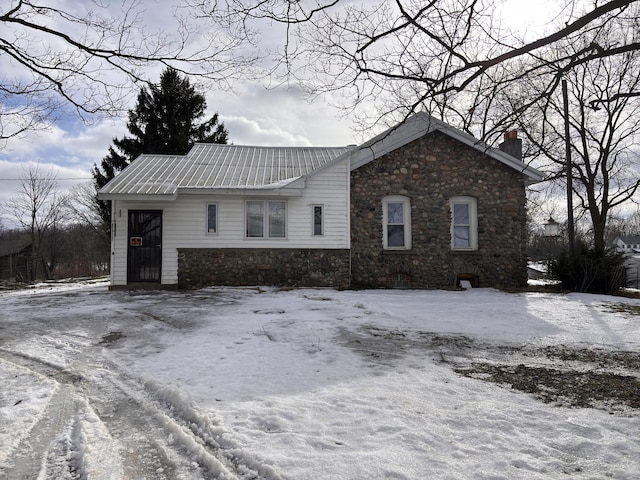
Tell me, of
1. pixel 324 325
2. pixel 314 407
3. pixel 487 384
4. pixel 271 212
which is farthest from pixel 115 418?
pixel 271 212

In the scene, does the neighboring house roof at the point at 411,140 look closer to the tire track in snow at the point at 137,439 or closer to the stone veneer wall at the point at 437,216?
the stone veneer wall at the point at 437,216

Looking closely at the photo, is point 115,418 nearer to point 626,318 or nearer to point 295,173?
point 626,318

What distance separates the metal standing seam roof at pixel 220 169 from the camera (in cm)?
1165

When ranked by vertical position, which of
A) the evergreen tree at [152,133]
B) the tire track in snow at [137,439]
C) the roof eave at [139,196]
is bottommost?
the tire track in snow at [137,439]

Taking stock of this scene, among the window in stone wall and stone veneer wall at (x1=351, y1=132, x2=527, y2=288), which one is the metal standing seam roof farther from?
stone veneer wall at (x1=351, y1=132, x2=527, y2=288)

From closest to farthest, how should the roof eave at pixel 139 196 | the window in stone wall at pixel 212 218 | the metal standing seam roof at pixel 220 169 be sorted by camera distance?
the roof eave at pixel 139 196 → the metal standing seam roof at pixel 220 169 → the window in stone wall at pixel 212 218

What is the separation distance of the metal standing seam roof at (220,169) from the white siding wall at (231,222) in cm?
54

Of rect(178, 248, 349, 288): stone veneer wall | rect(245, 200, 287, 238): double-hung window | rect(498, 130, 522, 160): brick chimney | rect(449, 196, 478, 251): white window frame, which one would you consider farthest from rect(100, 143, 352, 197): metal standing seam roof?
rect(498, 130, 522, 160): brick chimney

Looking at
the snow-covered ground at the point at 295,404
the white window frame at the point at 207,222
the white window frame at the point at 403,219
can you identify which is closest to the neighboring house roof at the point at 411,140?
the white window frame at the point at 403,219

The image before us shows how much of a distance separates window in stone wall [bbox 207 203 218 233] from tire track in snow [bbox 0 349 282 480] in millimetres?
8501

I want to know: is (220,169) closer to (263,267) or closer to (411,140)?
(263,267)

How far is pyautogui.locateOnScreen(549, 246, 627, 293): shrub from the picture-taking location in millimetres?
11953

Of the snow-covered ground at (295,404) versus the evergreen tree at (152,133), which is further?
the evergreen tree at (152,133)

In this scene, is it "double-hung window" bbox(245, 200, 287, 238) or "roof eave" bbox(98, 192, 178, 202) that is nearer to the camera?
"roof eave" bbox(98, 192, 178, 202)
